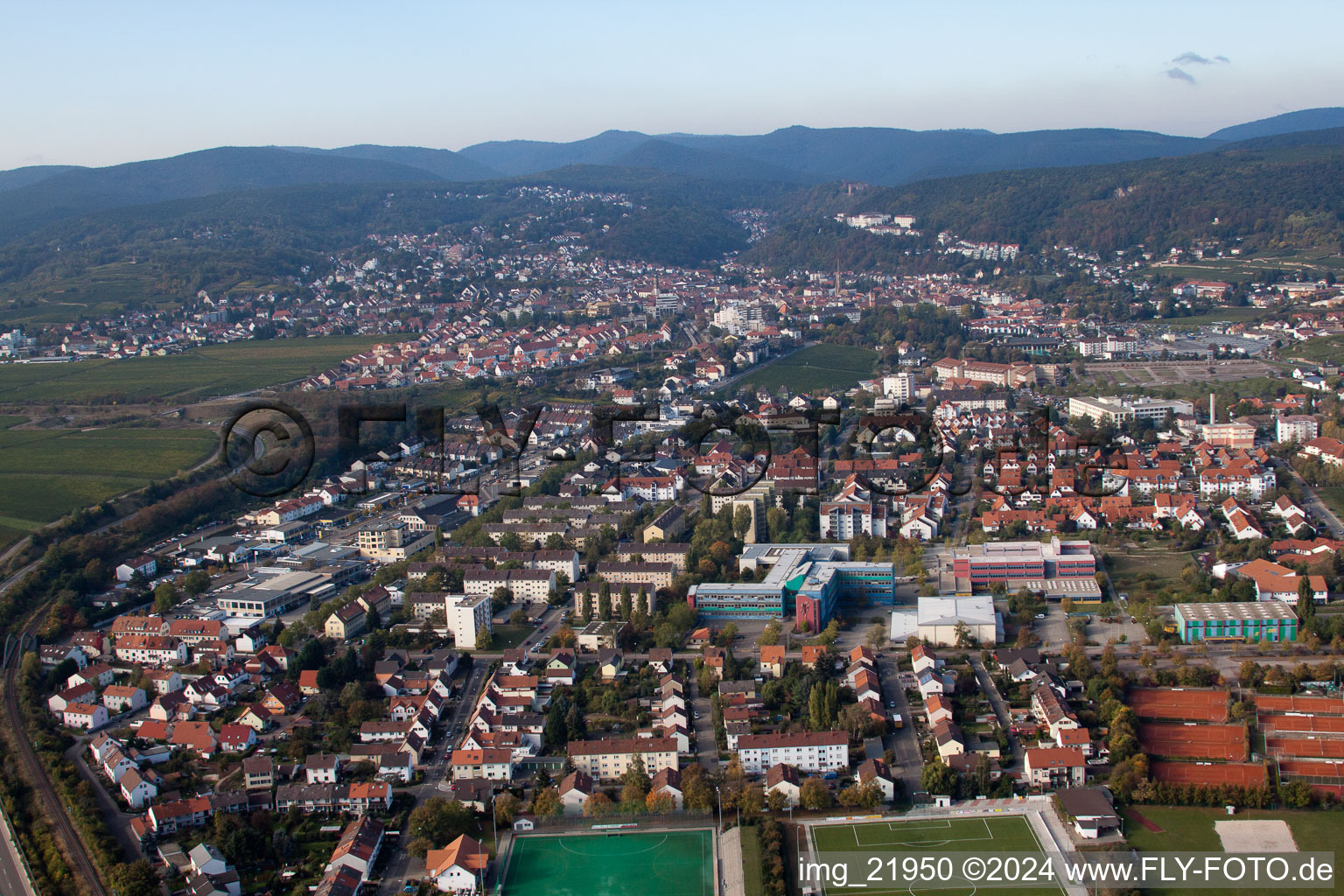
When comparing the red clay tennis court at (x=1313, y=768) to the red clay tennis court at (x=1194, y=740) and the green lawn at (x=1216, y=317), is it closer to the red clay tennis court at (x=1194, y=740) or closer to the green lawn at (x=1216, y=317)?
the red clay tennis court at (x=1194, y=740)

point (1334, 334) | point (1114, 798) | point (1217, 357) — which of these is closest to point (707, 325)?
point (1217, 357)

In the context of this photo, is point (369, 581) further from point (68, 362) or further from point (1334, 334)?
point (1334, 334)

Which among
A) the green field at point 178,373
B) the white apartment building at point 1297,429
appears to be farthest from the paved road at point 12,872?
the white apartment building at point 1297,429

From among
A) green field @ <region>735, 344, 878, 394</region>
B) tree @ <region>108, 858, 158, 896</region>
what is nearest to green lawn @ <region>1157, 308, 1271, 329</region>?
green field @ <region>735, 344, 878, 394</region>

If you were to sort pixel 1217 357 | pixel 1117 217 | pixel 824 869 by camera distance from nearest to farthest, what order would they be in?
pixel 824 869, pixel 1217 357, pixel 1117 217

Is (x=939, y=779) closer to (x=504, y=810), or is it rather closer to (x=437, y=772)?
(x=504, y=810)

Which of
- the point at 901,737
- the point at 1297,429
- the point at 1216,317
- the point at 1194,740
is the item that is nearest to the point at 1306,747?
the point at 1194,740
